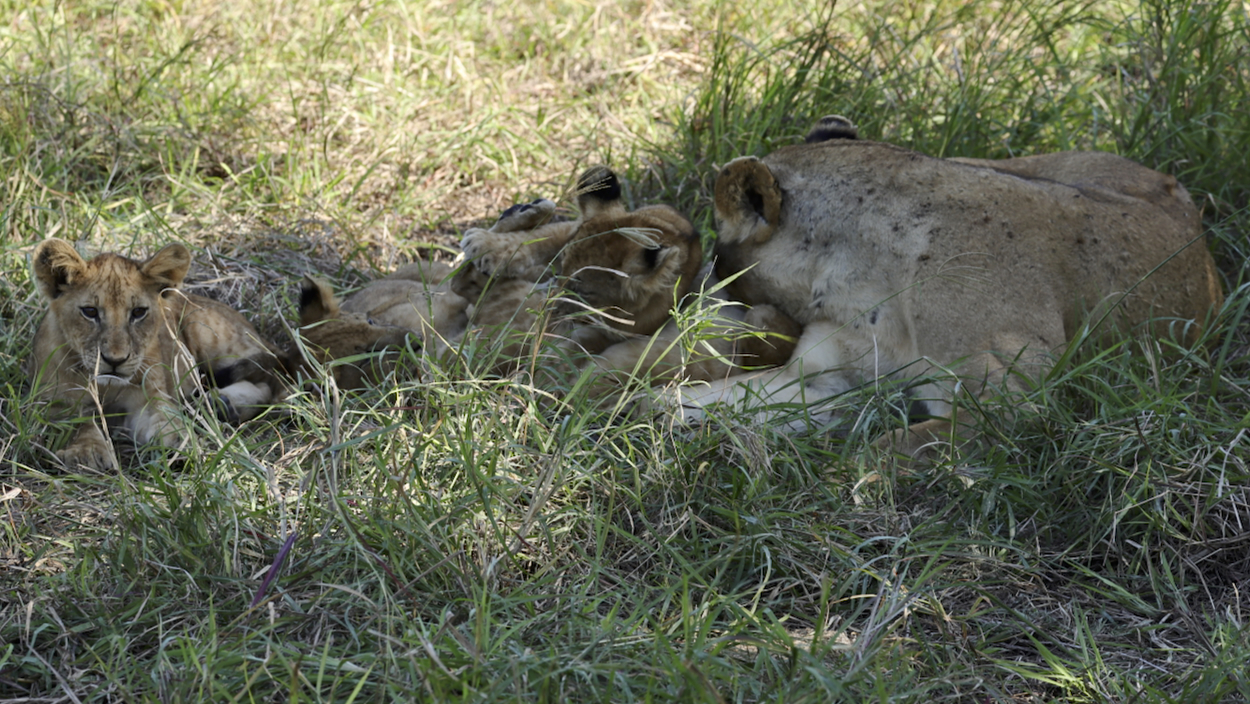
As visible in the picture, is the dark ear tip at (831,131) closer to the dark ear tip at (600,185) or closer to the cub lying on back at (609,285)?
the cub lying on back at (609,285)

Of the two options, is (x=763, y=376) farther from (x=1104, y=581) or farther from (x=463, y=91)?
(x=463, y=91)

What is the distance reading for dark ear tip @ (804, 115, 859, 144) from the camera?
14.4 feet

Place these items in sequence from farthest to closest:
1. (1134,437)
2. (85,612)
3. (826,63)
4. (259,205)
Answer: (826,63), (259,205), (1134,437), (85,612)

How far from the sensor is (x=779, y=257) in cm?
402

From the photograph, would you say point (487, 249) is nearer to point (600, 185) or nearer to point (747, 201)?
point (600, 185)

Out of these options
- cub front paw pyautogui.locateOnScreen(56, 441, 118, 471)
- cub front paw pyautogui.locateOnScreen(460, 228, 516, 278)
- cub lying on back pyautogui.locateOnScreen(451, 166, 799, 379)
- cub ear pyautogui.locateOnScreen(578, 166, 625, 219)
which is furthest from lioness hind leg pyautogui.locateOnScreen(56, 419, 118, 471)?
cub ear pyautogui.locateOnScreen(578, 166, 625, 219)

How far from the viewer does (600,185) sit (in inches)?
161

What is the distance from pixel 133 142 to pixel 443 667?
3.92 m

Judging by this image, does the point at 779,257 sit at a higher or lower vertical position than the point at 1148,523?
higher

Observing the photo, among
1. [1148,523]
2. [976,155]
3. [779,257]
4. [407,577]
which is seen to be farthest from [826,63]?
[407,577]

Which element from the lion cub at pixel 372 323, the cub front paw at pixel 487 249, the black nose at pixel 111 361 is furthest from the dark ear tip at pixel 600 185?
the black nose at pixel 111 361

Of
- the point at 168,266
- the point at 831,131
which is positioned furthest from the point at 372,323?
the point at 831,131

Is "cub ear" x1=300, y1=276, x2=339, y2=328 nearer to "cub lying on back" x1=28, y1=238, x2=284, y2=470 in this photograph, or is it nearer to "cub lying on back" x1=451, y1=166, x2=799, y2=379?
"cub lying on back" x1=28, y1=238, x2=284, y2=470

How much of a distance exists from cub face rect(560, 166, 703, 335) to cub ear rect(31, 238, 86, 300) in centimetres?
157
